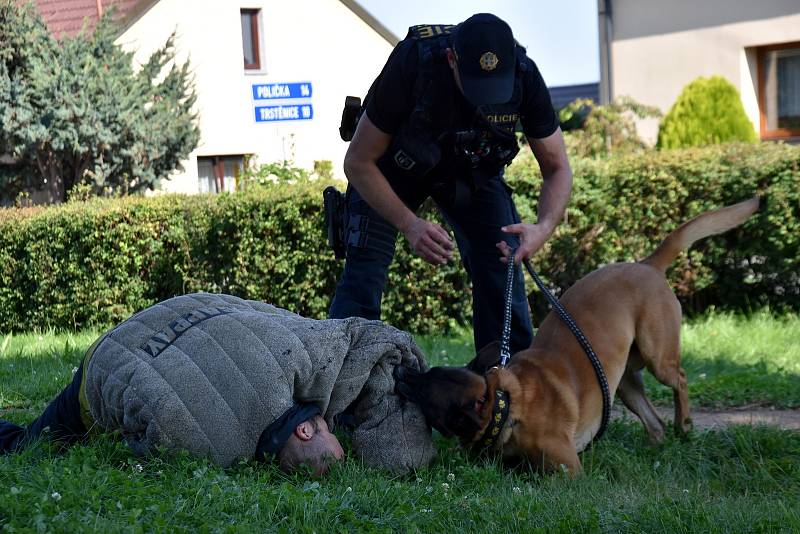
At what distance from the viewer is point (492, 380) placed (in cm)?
407

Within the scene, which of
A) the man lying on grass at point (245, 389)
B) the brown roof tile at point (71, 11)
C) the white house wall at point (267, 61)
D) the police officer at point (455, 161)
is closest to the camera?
the man lying on grass at point (245, 389)

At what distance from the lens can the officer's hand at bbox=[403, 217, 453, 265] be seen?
4246mm

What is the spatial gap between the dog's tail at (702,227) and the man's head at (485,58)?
1362mm

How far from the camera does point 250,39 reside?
22.5 m

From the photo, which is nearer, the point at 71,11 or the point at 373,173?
the point at 373,173

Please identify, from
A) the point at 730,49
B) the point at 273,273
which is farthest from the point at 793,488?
the point at 730,49

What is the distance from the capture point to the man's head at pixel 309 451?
12.7ft

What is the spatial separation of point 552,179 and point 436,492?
1.84m

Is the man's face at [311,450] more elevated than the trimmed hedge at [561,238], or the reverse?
the trimmed hedge at [561,238]

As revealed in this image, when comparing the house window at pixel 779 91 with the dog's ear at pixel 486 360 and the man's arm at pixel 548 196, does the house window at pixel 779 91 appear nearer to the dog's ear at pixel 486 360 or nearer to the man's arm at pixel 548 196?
the man's arm at pixel 548 196

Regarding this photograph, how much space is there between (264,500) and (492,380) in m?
1.16

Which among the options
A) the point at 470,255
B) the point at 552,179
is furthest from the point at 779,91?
the point at 470,255

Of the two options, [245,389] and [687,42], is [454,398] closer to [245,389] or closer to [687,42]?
[245,389]

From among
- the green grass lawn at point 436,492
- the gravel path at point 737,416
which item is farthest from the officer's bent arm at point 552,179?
the gravel path at point 737,416
